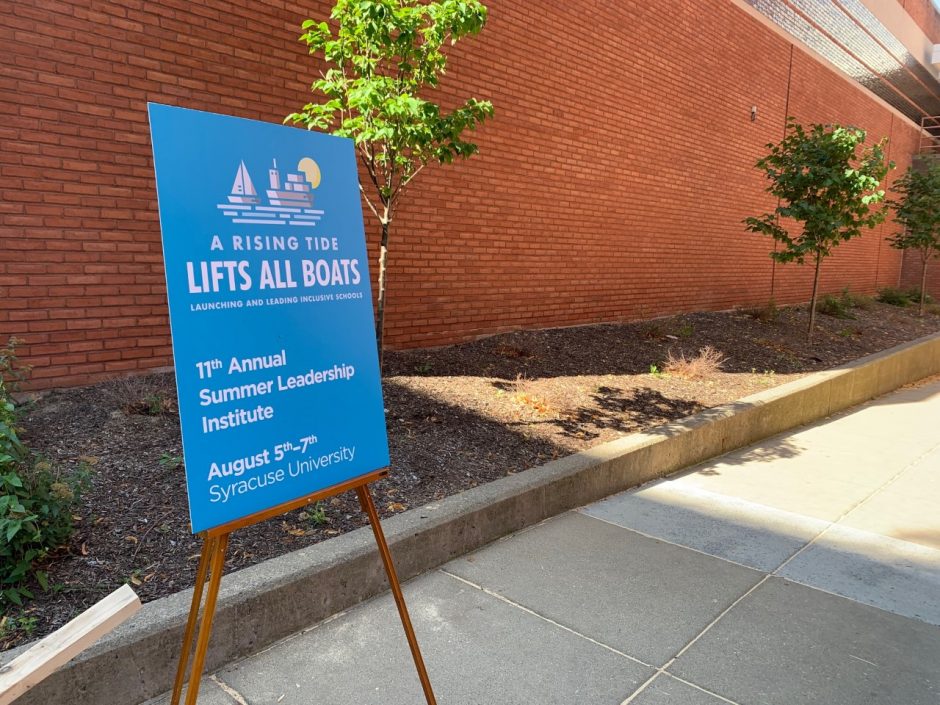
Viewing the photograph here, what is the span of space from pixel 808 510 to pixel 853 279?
1715cm

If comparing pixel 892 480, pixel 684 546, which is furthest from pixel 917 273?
pixel 684 546

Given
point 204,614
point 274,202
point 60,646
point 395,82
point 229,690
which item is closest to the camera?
point 60,646

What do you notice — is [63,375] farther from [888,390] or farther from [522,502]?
[888,390]

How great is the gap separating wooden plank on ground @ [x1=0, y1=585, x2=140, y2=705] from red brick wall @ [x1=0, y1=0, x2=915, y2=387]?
3619 millimetres

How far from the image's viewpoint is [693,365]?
24.8 ft

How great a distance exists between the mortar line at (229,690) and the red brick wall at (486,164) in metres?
2.94

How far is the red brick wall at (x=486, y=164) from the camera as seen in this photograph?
4.51 m

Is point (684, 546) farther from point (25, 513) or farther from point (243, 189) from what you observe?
point (25, 513)

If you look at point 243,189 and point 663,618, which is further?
point 663,618

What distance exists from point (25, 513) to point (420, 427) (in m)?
2.64

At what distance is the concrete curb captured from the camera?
238cm

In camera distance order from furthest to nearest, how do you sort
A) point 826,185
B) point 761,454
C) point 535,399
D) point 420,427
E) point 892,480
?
point 826,185 → point 761,454 → point 535,399 → point 892,480 → point 420,427

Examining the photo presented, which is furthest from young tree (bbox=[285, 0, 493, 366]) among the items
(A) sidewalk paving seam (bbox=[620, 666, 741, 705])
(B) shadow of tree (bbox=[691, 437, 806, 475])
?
(B) shadow of tree (bbox=[691, 437, 806, 475])

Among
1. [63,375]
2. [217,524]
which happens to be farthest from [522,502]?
[63,375]
